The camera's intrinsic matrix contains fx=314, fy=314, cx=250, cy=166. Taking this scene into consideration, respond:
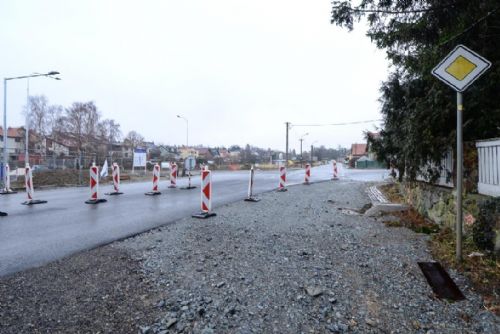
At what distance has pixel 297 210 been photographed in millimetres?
8789

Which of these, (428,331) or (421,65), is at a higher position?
(421,65)

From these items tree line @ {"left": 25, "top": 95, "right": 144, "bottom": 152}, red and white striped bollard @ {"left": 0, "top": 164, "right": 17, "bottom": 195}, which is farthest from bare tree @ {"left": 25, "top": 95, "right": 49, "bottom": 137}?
red and white striped bollard @ {"left": 0, "top": 164, "right": 17, "bottom": 195}

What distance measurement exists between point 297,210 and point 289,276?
5025mm

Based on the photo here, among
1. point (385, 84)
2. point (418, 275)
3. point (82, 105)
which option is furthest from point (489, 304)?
point (82, 105)

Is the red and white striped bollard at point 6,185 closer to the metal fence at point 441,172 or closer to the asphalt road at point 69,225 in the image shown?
the asphalt road at point 69,225

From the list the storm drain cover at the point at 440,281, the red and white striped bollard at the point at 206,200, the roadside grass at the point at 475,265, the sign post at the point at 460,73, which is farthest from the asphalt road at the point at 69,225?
the sign post at the point at 460,73

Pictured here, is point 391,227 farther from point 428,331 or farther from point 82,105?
point 82,105

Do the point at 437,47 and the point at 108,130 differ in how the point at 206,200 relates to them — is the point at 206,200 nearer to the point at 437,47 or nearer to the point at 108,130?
the point at 437,47

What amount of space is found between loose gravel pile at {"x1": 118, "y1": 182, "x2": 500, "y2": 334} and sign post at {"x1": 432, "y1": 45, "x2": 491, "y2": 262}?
2.72 ft

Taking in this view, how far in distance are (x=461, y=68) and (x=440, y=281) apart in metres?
2.88

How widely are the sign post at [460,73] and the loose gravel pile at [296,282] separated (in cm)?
83

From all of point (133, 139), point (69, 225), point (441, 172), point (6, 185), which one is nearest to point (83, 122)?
point (133, 139)

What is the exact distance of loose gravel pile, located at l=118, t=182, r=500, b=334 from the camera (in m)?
2.82

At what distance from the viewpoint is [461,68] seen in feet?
14.3
